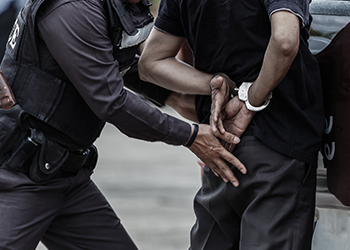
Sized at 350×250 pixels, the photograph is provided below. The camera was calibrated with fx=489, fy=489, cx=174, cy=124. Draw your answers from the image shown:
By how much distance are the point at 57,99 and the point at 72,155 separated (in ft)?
0.92

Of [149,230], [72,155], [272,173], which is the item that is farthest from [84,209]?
[149,230]

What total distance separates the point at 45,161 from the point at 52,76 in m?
0.34

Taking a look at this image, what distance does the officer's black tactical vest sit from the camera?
187 cm

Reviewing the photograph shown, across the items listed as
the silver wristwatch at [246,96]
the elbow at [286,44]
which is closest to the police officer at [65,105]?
the silver wristwatch at [246,96]

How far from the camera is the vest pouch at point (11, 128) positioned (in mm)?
1932

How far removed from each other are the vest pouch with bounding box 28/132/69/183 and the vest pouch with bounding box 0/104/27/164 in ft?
0.30

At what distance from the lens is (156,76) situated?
2.10m

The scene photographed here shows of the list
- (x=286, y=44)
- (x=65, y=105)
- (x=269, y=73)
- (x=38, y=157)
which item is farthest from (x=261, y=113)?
(x=38, y=157)

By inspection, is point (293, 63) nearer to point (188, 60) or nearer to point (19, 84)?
point (188, 60)

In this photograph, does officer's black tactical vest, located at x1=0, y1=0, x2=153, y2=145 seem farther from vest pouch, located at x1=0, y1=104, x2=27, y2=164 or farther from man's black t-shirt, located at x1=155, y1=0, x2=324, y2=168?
man's black t-shirt, located at x1=155, y1=0, x2=324, y2=168

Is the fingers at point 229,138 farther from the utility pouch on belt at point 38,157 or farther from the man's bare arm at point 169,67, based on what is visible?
the utility pouch on belt at point 38,157

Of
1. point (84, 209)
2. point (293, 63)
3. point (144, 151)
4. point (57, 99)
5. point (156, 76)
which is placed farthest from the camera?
point (144, 151)

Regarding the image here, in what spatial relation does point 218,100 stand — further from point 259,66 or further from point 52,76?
point 52,76

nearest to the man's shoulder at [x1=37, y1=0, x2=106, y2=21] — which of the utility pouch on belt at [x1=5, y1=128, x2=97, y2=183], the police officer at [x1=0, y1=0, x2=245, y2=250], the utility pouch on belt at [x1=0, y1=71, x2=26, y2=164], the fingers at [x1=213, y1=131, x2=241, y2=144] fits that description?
the police officer at [x1=0, y1=0, x2=245, y2=250]
